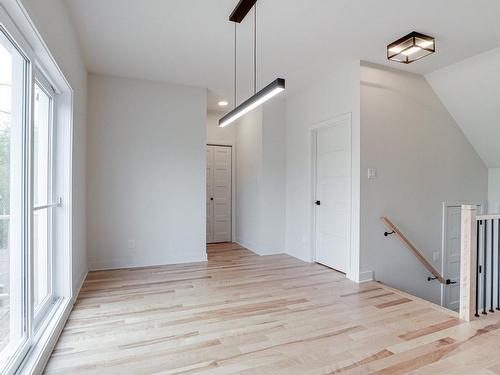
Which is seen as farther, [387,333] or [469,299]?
[469,299]

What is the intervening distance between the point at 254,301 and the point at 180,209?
2062 millimetres

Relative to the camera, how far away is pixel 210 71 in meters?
4.08

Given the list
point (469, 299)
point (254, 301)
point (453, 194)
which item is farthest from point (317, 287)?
point (453, 194)

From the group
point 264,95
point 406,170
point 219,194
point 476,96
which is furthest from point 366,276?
point 219,194

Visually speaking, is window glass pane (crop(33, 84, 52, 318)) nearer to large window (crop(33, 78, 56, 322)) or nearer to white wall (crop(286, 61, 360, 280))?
large window (crop(33, 78, 56, 322))

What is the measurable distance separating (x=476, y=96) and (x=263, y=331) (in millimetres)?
4102

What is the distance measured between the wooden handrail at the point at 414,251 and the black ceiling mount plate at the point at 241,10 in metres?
2.87

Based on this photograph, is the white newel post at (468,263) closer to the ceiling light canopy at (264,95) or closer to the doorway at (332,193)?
the doorway at (332,193)

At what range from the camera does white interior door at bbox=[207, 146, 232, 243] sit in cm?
635

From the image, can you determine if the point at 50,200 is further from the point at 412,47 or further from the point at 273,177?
the point at 412,47

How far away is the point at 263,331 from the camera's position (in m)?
2.46

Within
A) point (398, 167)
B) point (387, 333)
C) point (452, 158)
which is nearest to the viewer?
point (387, 333)

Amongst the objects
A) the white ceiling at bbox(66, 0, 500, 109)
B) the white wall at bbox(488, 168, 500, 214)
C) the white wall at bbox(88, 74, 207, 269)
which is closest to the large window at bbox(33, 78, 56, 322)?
the white ceiling at bbox(66, 0, 500, 109)

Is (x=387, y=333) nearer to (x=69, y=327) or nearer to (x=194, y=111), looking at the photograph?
(x=69, y=327)
